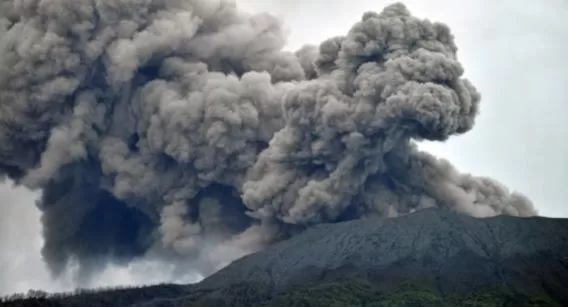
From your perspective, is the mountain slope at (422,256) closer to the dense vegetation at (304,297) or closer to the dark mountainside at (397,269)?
the dark mountainside at (397,269)

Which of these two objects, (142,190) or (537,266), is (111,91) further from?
(537,266)

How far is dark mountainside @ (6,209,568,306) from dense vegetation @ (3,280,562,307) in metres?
0.05

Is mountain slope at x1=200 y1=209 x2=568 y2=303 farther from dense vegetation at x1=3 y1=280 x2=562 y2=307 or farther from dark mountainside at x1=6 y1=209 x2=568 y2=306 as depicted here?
dense vegetation at x1=3 y1=280 x2=562 y2=307

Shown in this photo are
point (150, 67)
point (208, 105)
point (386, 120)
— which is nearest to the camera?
point (386, 120)

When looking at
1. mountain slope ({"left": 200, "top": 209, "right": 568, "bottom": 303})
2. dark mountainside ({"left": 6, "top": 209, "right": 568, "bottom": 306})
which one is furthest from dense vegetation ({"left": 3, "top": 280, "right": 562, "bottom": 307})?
mountain slope ({"left": 200, "top": 209, "right": 568, "bottom": 303})

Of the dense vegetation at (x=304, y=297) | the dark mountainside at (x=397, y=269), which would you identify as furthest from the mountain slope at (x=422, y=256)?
the dense vegetation at (x=304, y=297)

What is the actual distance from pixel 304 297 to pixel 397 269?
21.0 ft

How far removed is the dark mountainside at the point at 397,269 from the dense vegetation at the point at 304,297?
0.05 m

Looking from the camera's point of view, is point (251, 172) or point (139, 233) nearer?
point (251, 172)

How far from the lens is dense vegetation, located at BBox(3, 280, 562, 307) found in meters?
35.2

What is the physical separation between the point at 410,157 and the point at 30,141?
1903 cm

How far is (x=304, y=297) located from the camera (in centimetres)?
3578

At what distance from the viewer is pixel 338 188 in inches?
1416

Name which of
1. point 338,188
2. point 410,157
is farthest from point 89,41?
point 410,157
